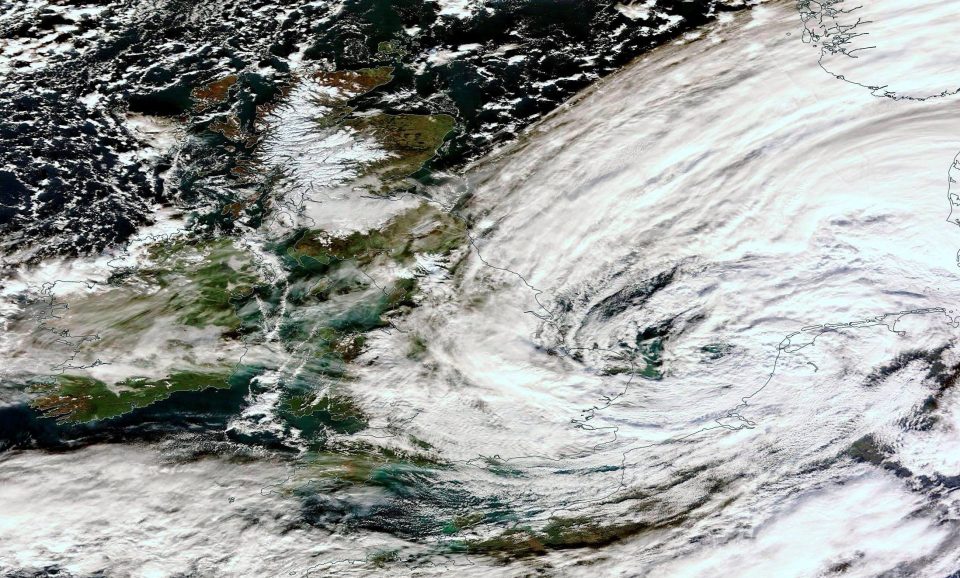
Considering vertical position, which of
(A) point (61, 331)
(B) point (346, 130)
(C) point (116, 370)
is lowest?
(C) point (116, 370)

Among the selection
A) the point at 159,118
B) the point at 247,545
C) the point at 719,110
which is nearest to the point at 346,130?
the point at 159,118

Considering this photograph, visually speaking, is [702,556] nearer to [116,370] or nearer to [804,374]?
[804,374]

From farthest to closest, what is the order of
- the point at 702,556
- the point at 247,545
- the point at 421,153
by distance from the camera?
the point at 421,153, the point at 247,545, the point at 702,556

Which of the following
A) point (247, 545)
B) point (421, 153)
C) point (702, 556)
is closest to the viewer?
point (702, 556)

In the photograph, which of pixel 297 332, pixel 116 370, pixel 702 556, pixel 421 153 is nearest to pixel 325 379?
pixel 297 332

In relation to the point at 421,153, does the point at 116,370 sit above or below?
below

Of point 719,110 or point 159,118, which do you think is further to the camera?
point 159,118
